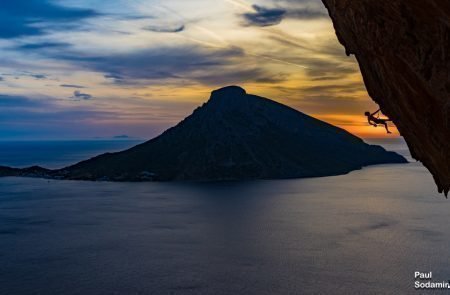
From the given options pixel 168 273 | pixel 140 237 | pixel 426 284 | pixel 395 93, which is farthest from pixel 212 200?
pixel 395 93

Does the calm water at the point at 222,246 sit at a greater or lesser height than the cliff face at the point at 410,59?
lesser

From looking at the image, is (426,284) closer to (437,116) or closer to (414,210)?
(437,116)

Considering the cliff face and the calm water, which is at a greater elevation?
the cliff face

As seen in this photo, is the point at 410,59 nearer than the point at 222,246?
Yes

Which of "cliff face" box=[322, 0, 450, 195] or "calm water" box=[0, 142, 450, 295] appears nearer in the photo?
"cliff face" box=[322, 0, 450, 195]
